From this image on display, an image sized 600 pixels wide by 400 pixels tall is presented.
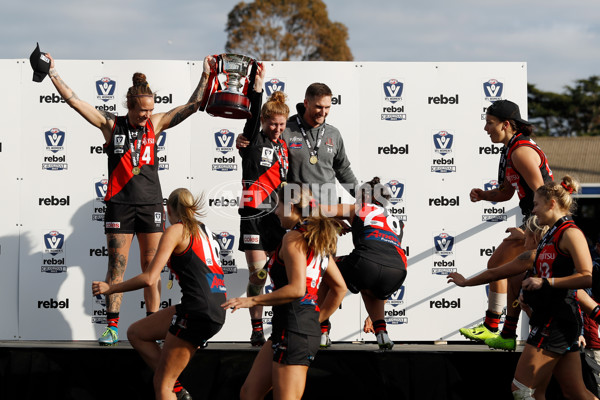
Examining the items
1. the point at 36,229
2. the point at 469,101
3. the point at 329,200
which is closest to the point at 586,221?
the point at 469,101

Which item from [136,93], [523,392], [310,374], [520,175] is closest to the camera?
[523,392]

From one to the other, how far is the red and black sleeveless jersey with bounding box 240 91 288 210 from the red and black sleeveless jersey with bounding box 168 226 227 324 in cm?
108

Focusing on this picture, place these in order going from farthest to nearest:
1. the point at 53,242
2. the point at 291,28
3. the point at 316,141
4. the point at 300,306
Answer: the point at 291,28
the point at 53,242
the point at 316,141
the point at 300,306

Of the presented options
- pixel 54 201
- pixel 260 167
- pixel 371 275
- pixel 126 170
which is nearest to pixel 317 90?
pixel 260 167

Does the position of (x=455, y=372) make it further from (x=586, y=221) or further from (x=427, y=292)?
(x=586, y=221)

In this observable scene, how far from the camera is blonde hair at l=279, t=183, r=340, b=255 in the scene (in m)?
3.45

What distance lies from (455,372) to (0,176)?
4110 millimetres

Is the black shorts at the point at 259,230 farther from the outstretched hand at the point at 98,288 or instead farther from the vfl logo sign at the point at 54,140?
the vfl logo sign at the point at 54,140

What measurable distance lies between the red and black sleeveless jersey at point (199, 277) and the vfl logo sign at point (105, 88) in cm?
249

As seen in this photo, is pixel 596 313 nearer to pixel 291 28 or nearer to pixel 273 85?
pixel 273 85

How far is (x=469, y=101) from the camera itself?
600 cm

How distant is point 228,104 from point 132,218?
125cm

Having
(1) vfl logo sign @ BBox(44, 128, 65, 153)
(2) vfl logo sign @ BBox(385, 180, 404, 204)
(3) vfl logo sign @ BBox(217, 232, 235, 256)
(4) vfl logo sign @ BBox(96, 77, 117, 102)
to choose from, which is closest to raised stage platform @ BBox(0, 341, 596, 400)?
(3) vfl logo sign @ BBox(217, 232, 235, 256)

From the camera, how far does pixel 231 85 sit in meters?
4.79
